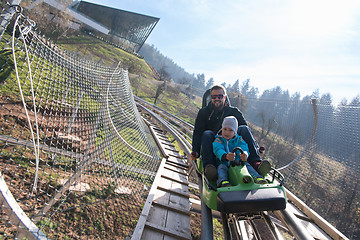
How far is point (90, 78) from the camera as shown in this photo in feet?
9.65

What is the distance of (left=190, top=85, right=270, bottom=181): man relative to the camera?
2.07 metres

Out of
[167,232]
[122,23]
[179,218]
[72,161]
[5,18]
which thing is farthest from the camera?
[122,23]

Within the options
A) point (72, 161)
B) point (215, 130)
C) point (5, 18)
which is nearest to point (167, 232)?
point (215, 130)

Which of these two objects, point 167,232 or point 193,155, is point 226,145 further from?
point 167,232

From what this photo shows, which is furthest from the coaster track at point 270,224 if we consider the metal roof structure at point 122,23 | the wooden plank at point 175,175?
the metal roof structure at point 122,23

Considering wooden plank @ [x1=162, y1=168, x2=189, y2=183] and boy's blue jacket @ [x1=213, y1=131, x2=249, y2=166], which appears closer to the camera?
boy's blue jacket @ [x1=213, y1=131, x2=249, y2=166]

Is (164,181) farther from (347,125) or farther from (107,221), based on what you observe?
(347,125)

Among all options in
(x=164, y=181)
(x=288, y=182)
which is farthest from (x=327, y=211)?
(x=164, y=181)

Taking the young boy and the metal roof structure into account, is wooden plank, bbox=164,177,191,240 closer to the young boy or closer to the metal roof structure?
the young boy

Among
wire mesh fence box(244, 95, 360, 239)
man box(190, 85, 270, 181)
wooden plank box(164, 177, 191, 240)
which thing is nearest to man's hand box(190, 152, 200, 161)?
man box(190, 85, 270, 181)

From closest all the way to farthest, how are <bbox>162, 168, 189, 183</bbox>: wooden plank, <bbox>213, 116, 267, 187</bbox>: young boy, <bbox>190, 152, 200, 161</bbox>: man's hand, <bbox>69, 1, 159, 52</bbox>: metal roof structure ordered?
<bbox>213, 116, 267, 187</bbox>: young boy → <bbox>190, 152, 200, 161</bbox>: man's hand → <bbox>162, 168, 189, 183</bbox>: wooden plank → <bbox>69, 1, 159, 52</bbox>: metal roof structure

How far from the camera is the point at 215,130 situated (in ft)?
A: 8.97

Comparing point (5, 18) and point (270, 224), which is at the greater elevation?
point (5, 18)

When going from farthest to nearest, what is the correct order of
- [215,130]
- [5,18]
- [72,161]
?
[72,161] → [215,130] → [5,18]
